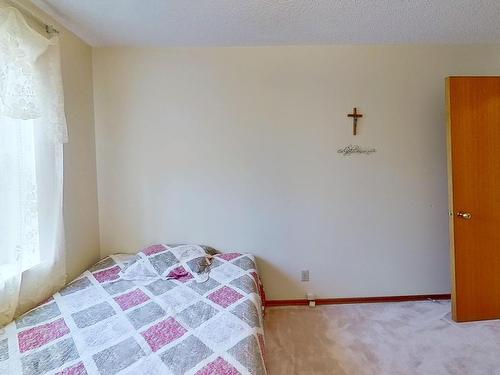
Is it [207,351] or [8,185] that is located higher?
[8,185]

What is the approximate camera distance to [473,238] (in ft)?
7.64

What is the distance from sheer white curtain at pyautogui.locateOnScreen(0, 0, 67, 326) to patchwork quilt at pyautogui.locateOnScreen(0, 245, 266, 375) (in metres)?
0.20

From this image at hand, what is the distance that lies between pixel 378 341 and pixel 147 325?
165cm

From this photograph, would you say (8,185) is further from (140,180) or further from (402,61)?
(402,61)

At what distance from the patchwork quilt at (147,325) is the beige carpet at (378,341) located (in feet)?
1.65

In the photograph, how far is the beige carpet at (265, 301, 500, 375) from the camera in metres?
1.82

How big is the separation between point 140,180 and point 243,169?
964 millimetres

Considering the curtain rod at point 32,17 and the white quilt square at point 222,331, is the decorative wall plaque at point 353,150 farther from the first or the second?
the curtain rod at point 32,17

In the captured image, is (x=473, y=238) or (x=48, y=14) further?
(x=473, y=238)

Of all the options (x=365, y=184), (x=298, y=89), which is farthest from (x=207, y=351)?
(x=298, y=89)

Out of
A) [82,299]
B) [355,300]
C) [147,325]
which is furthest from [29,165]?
[355,300]

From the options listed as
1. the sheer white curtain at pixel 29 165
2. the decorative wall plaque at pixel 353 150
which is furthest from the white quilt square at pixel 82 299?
the decorative wall plaque at pixel 353 150

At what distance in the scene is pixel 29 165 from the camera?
5.73 ft

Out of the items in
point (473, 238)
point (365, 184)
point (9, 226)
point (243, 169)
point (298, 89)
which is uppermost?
point (298, 89)
